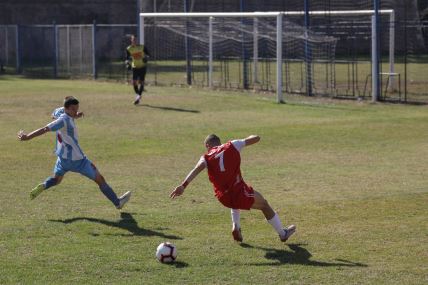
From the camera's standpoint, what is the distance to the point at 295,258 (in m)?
10.4

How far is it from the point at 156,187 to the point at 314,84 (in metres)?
19.2

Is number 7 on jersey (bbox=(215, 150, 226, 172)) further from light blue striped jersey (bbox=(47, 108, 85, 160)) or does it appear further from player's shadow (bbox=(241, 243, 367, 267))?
light blue striped jersey (bbox=(47, 108, 85, 160))

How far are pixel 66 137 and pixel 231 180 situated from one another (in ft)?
9.88

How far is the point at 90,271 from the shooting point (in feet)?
31.9

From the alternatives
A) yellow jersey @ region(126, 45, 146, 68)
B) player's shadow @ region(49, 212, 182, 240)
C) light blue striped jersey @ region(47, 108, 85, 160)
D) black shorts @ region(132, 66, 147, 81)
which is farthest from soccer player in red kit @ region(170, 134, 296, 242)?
Answer: yellow jersey @ region(126, 45, 146, 68)

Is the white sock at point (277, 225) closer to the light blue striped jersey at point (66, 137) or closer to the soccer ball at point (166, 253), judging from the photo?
the soccer ball at point (166, 253)

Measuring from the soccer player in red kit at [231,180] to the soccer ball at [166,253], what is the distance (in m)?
0.98

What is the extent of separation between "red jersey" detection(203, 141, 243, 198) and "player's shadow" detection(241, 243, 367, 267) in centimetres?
73

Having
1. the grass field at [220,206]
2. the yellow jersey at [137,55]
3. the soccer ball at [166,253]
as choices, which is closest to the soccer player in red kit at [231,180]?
the grass field at [220,206]

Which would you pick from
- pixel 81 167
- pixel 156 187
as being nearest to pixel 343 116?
pixel 156 187

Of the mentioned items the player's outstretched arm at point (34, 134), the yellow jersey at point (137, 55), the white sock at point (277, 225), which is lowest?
the white sock at point (277, 225)

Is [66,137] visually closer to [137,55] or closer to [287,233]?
[287,233]

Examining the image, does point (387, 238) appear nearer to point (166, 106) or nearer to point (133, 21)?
point (166, 106)

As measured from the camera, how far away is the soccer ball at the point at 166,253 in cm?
1002
